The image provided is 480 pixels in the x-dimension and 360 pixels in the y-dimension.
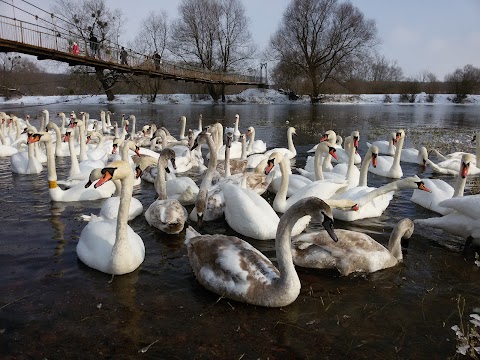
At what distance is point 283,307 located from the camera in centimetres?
457

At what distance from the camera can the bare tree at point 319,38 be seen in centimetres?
5531

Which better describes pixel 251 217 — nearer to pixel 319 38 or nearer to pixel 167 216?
pixel 167 216

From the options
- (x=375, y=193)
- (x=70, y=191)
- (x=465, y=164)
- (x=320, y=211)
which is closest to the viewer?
(x=320, y=211)

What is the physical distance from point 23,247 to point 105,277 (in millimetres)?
1692

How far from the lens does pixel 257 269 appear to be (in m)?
4.52

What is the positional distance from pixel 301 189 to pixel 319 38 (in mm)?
53388

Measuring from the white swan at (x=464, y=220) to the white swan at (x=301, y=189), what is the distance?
1746 mm

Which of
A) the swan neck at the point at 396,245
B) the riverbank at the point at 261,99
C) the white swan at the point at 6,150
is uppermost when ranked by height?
the riverbank at the point at 261,99

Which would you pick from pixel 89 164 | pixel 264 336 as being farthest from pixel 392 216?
pixel 89 164

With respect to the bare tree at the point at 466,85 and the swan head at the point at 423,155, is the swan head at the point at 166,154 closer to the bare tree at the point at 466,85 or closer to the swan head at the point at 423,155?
the swan head at the point at 423,155

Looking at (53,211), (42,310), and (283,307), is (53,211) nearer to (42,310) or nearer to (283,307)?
(42,310)

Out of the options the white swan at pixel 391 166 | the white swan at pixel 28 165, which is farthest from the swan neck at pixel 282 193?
the white swan at pixel 28 165

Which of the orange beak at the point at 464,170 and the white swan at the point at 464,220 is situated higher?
the orange beak at the point at 464,170

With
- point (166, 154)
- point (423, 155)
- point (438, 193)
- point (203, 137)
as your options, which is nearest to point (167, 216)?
point (166, 154)
